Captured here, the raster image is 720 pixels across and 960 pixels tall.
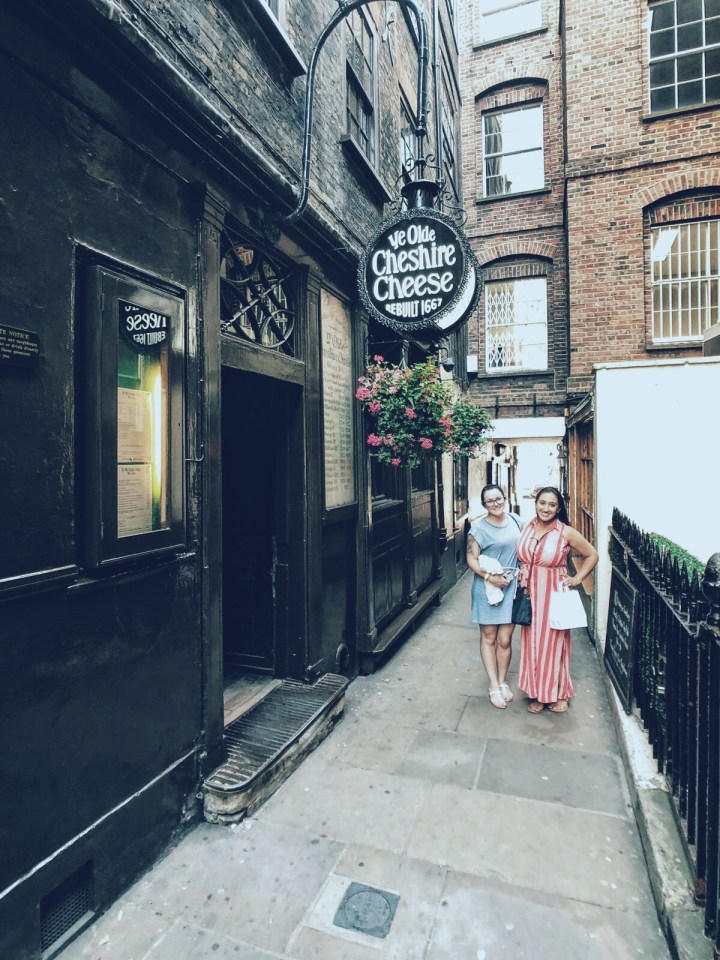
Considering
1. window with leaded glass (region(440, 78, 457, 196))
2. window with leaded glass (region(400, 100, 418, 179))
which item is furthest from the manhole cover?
window with leaded glass (region(440, 78, 457, 196))

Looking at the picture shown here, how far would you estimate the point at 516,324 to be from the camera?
13.0 metres

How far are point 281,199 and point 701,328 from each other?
9.69m

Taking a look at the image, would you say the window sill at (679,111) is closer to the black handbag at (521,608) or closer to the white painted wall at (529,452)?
→ the white painted wall at (529,452)

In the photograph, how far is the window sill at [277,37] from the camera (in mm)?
4180

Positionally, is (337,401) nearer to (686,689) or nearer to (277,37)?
(277,37)

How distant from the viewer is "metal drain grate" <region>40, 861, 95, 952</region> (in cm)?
248

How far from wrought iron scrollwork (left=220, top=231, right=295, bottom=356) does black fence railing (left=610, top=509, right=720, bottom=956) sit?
10.5 ft

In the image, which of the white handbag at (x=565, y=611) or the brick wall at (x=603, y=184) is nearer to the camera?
the white handbag at (x=565, y=611)

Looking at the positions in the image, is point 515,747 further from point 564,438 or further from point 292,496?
point 564,438

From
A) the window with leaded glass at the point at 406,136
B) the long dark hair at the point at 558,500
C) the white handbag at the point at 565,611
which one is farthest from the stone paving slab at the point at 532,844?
the window with leaded glass at the point at 406,136

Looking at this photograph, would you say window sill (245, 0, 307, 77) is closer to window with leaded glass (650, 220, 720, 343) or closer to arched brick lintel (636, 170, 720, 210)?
arched brick lintel (636, 170, 720, 210)

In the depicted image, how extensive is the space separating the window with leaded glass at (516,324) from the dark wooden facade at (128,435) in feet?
28.2

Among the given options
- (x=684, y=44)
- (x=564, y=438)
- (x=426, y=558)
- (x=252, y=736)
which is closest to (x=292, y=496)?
(x=252, y=736)

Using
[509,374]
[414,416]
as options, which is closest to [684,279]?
[509,374]
